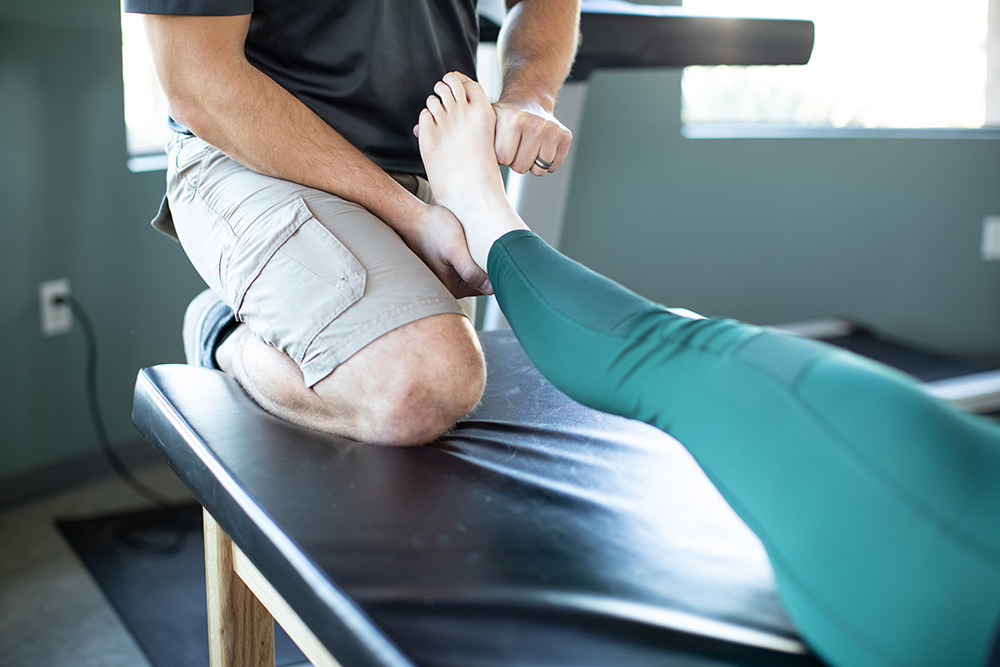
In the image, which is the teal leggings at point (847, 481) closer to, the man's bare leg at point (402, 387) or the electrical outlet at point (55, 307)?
the man's bare leg at point (402, 387)

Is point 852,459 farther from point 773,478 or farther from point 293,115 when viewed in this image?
point 293,115

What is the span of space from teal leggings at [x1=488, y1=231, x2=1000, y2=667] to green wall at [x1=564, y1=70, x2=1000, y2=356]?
210 centimetres

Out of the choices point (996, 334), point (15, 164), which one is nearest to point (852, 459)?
point (15, 164)

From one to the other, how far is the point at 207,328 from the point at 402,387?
0.47 meters

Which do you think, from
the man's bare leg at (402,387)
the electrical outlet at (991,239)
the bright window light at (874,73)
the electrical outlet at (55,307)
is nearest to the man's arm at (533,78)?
the man's bare leg at (402,387)

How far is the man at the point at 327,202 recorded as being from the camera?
948 mm

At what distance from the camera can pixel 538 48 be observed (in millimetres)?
1387

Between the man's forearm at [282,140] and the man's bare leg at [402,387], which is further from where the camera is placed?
the man's forearm at [282,140]

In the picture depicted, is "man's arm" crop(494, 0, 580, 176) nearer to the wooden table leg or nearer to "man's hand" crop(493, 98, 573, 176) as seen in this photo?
"man's hand" crop(493, 98, 573, 176)

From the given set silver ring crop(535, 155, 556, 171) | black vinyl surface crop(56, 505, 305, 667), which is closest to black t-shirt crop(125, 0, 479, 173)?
silver ring crop(535, 155, 556, 171)

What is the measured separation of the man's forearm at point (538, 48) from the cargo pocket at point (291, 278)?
1.36 ft

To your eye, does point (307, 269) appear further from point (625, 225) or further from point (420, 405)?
point (625, 225)

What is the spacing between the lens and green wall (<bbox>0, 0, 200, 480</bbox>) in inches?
70.1

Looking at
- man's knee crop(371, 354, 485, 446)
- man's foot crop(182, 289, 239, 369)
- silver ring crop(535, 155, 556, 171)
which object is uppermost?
silver ring crop(535, 155, 556, 171)
